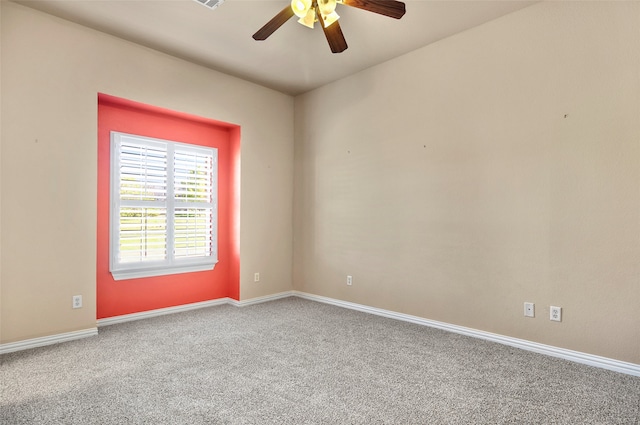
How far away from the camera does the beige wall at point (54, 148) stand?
2916 mm

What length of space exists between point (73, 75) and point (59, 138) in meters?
0.62

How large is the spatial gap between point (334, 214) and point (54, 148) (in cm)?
306

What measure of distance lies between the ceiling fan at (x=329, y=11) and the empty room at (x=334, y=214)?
0.02m

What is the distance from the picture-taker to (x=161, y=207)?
159 inches

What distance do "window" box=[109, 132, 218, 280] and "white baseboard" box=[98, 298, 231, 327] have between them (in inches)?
16.8

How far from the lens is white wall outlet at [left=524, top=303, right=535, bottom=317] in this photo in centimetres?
296

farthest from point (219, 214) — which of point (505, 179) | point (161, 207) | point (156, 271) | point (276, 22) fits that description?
point (505, 179)

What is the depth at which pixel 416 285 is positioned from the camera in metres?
3.75

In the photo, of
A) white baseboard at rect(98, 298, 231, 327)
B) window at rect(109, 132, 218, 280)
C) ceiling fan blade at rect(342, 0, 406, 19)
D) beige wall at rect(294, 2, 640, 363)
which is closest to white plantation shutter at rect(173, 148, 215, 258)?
window at rect(109, 132, 218, 280)

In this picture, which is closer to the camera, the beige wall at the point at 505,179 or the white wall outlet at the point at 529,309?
the beige wall at the point at 505,179

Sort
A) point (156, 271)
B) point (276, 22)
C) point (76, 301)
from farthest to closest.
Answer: point (156, 271) < point (76, 301) < point (276, 22)

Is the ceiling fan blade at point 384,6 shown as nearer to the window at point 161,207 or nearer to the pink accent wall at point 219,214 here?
the pink accent wall at point 219,214

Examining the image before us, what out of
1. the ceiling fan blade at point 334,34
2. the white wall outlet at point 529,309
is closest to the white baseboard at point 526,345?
the white wall outlet at point 529,309

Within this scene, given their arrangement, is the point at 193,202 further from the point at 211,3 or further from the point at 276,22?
the point at 276,22
